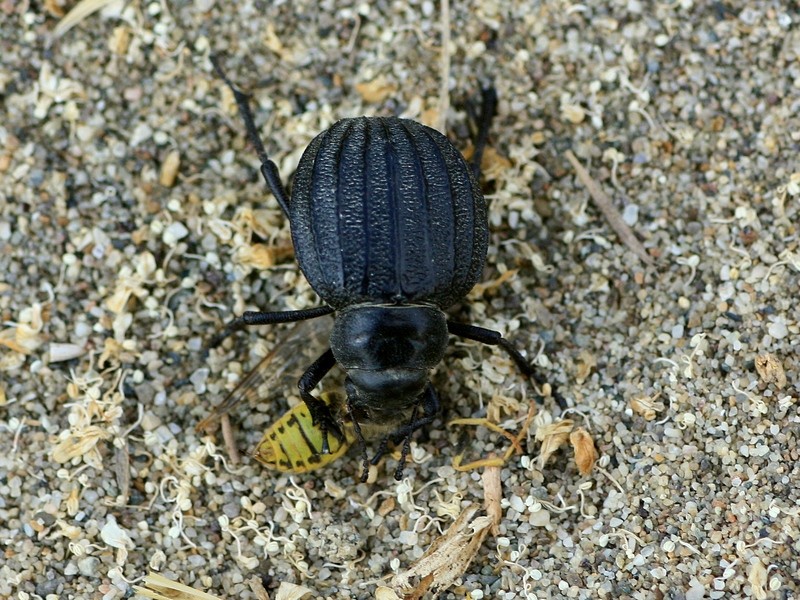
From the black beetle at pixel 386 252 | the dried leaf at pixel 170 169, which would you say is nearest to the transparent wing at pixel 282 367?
the black beetle at pixel 386 252

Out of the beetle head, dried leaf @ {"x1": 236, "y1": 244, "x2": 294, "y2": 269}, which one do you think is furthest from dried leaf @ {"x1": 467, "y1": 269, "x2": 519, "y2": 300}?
dried leaf @ {"x1": 236, "y1": 244, "x2": 294, "y2": 269}

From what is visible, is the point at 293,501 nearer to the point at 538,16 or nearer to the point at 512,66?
the point at 512,66

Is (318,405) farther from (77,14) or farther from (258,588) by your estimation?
(77,14)

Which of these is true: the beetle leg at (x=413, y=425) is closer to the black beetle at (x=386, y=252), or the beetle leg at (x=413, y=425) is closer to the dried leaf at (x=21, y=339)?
the black beetle at (x=386, y=252)

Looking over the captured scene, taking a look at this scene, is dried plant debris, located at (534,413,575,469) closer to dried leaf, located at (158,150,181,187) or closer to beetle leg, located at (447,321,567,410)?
beetle leg, located at (447,321,567,410)

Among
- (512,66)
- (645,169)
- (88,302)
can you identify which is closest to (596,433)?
(645,169)

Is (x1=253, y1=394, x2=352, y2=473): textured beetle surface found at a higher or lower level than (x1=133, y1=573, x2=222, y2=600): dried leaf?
higher
